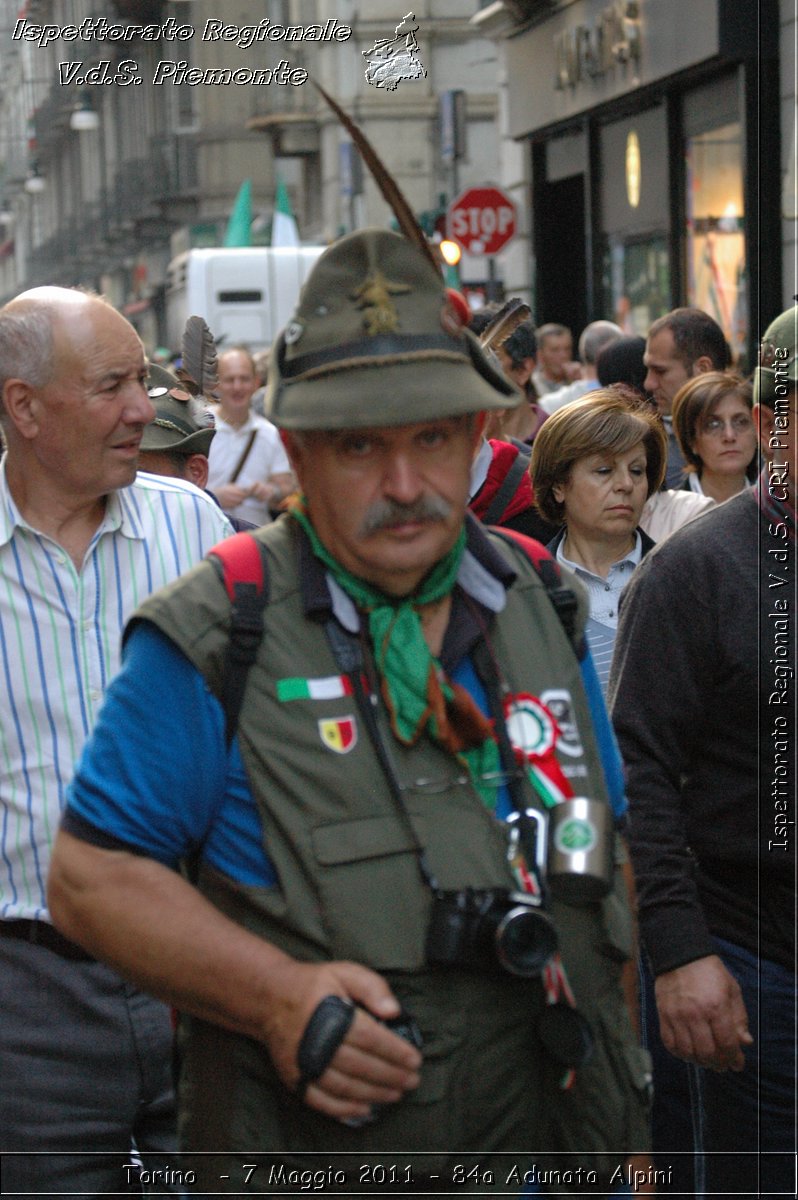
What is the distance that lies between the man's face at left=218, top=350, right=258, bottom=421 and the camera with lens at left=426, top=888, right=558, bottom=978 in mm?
9853

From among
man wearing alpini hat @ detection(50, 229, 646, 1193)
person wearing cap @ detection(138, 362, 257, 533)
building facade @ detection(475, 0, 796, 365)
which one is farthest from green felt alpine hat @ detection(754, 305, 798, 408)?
building facade @ detection(475, 0, 796, 365)

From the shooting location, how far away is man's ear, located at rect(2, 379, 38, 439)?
3.92m

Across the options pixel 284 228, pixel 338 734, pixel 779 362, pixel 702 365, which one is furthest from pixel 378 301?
pixel 284 228

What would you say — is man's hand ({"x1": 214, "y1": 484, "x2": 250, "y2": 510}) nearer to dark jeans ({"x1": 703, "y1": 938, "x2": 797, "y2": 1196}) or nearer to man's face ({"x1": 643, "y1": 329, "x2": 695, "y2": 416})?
man's face ({"x1": 643, "y1": 329, "x2": 695, "y2": 416})

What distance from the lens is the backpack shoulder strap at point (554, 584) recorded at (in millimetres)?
2838

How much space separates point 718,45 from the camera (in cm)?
1330

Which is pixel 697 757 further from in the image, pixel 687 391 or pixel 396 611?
pixel 687 391

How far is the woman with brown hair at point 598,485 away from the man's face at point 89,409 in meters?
1.69

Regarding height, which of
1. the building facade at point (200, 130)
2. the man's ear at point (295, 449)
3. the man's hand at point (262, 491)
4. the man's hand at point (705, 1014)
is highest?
the building facade at point (200, 130)

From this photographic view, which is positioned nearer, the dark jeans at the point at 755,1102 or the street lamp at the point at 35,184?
the dark jeans at the point at 755,1102

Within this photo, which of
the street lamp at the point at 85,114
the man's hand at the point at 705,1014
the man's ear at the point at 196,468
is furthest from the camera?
the street lamp at the point at 85,114

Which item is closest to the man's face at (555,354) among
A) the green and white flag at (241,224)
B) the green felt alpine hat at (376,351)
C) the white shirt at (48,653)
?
the green and white flag at (241,224)

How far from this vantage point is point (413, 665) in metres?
2.60

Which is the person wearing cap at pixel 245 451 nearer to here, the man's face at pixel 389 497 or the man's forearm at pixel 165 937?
the man's face at pixel 389 497
